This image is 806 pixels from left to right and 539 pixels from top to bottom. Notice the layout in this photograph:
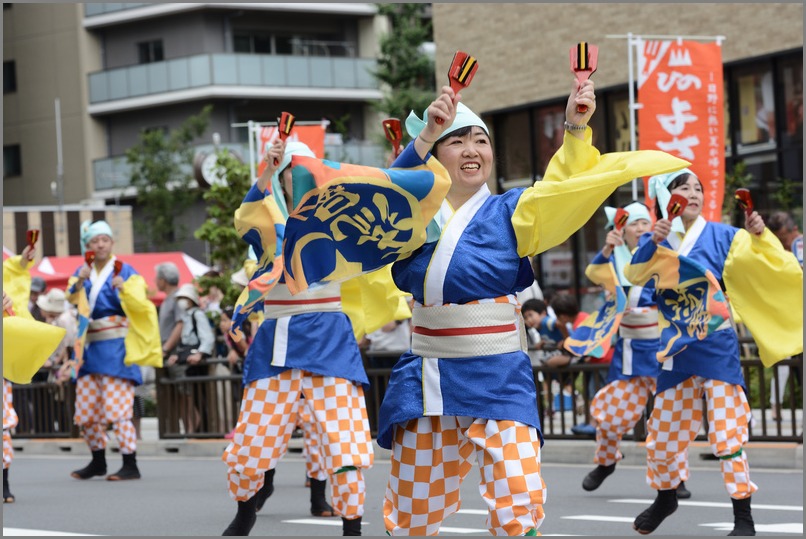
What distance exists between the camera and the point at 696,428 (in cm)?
762

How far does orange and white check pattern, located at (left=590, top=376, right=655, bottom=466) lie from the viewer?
9.45 meters

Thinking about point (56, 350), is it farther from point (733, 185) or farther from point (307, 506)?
point (733, 185)

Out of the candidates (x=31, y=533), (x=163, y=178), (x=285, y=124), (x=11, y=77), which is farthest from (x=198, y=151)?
(x=285, y=124)

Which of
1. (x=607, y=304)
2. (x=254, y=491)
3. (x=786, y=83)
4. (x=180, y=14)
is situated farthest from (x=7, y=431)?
(x=180, y=14)

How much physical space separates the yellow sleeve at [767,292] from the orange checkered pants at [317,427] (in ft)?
6.69

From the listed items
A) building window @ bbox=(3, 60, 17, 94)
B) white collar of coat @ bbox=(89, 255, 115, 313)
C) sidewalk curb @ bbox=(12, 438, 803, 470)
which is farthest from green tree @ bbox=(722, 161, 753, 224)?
building window @ bbox=(3, 60, 17, 94)

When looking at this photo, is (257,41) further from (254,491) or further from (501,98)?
(254,491)

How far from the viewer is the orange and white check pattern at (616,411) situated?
31.0 feet

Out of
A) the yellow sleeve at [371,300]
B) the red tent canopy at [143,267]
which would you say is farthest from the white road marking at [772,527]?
the red tent canopy at [143,267]

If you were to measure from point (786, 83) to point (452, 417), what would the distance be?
52.5ft

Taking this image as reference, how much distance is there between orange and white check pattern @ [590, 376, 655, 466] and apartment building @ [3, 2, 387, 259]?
91.2 ft

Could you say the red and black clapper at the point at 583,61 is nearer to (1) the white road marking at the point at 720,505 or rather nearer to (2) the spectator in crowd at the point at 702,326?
(2) the spectator in crowd at the point at 702,326

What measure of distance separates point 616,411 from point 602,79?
13.5 m

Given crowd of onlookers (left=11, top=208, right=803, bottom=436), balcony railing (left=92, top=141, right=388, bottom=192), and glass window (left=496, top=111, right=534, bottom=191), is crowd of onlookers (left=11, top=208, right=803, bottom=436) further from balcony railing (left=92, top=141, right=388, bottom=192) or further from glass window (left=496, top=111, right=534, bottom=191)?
balcony railing (left=92, top=141, right=388, bottom=192)
